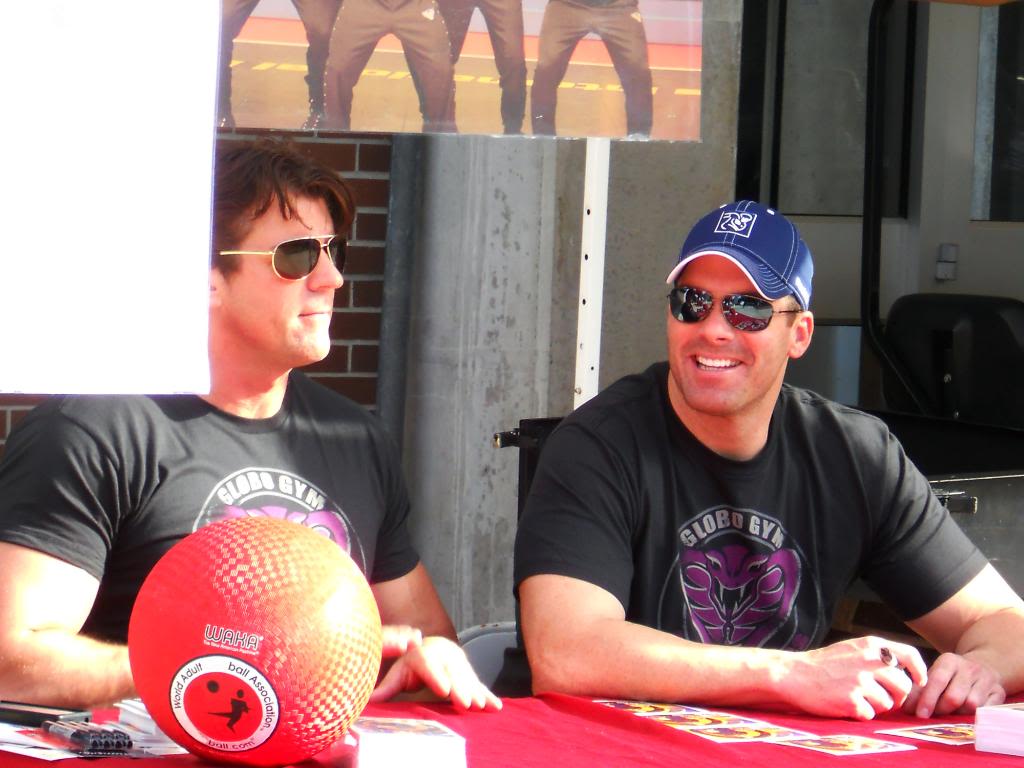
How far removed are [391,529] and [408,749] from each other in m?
1.39

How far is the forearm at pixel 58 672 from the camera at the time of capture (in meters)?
2.44

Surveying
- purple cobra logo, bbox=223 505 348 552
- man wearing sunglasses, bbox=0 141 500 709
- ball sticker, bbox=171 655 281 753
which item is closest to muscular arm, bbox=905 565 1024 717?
man wearing sunglasses, bbox=0 141 500 709

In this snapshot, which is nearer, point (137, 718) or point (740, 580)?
point (137, 718)

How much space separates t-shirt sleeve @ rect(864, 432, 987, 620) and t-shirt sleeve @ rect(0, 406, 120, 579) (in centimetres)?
153

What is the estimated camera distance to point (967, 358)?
588cm

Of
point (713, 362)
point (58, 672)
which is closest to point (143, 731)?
point (58, 672)

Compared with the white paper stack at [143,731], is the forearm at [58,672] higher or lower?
lower

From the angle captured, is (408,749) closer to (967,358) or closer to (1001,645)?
(1001,645)

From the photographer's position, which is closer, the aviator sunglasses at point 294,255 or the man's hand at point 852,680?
the man's hand at point 852,680

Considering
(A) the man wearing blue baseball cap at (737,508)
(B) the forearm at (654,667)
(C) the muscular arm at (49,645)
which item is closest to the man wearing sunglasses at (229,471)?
(C) the muscular arm at (49,645)

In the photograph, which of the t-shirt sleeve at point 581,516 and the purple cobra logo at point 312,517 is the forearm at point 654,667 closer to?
the t-shirt sleeve at point 581,516

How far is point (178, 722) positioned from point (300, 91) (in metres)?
1.00

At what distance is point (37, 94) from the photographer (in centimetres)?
175

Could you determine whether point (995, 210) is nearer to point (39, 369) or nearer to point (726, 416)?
point (726, 416)
